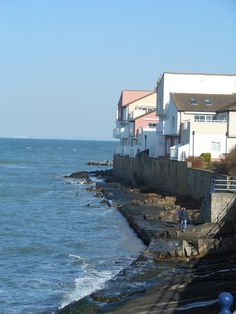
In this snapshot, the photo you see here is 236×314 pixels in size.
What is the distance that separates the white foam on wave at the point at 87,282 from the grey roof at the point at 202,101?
87.7 feet

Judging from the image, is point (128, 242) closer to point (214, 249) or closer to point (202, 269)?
point (214, 249)

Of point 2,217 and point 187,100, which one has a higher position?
point 187,100

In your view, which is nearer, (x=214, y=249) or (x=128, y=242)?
(x=214, y=249)

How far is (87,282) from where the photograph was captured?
20.9m

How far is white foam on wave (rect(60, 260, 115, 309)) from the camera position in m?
19.1

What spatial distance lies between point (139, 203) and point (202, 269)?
21.5 meters

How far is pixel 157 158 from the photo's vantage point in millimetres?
49969

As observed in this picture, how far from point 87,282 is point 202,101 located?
3234 cm

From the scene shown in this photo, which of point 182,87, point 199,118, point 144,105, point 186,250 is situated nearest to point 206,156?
point 199,118

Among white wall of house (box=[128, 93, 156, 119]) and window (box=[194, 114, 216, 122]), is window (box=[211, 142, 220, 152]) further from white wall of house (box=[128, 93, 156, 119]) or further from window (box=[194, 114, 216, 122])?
white wall of house (box=[128, 93, 156, 119])

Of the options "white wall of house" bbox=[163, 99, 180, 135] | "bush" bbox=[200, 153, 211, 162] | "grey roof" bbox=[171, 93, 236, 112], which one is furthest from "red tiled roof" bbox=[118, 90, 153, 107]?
"bush" bbox=[200, 153, 211, 162]

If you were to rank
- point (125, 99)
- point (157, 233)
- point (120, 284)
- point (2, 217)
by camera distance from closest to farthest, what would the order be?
point (120, 284) < point (157, 233) < point (2, 217) < point (125, 99)

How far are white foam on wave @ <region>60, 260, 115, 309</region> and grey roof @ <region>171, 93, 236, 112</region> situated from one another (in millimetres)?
26736

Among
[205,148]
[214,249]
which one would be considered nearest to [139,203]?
[205,148]
